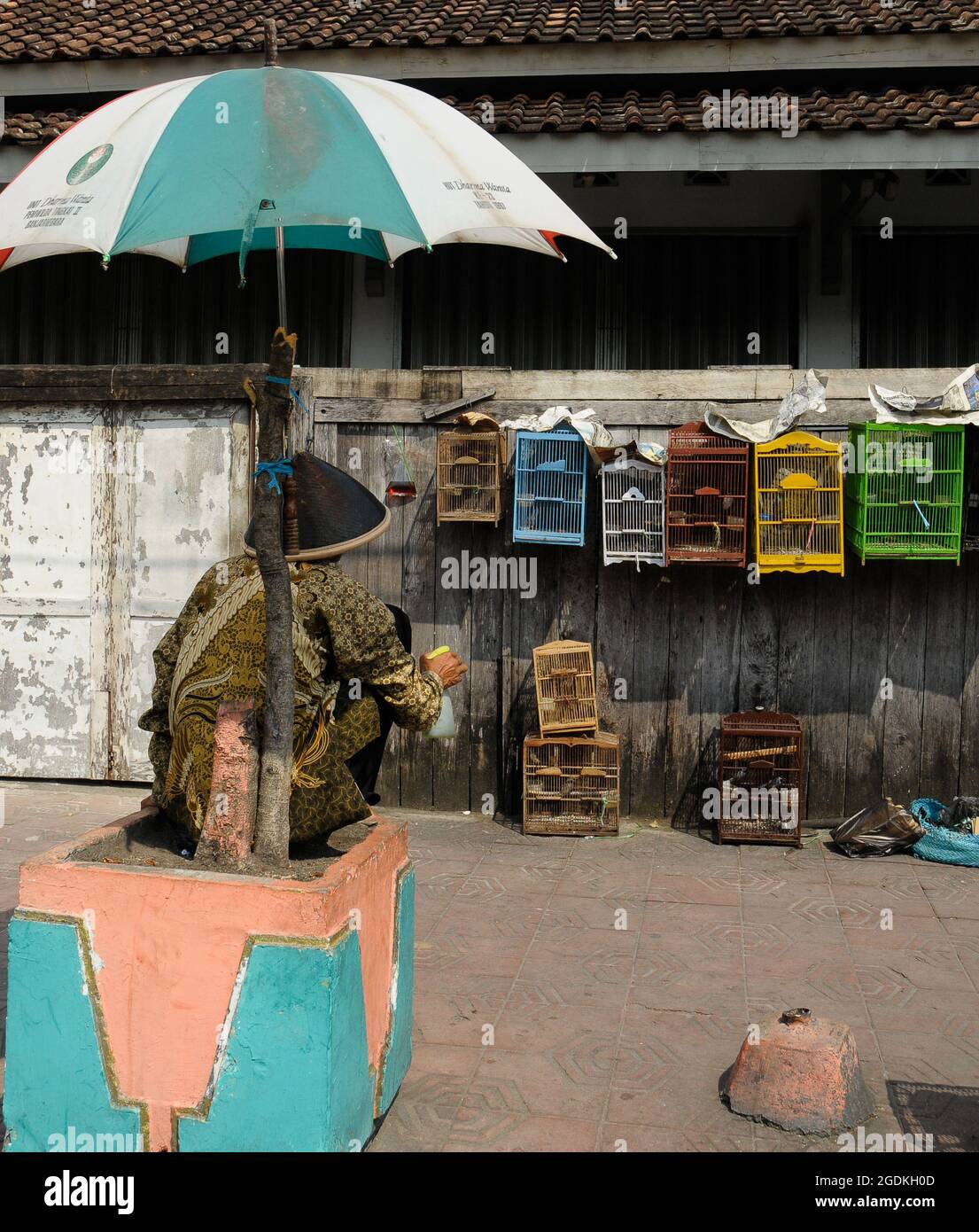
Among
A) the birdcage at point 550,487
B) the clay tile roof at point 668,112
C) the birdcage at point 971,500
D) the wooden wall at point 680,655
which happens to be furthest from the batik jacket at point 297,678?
the clay tile roof at point 668,112

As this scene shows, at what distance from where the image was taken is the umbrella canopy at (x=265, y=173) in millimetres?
3092

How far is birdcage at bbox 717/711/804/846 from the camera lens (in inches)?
281

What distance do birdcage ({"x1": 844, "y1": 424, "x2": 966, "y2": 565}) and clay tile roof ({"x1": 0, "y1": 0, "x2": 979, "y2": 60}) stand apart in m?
4.00

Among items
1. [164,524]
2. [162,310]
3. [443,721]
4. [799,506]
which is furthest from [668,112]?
[443,721]

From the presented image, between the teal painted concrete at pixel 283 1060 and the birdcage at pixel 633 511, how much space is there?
419 centimetres

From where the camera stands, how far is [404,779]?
7773mm

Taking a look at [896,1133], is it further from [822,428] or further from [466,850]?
[822,428]

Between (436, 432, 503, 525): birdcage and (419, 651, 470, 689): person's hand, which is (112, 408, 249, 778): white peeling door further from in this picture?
(419, 651, 470, 689): person's hand

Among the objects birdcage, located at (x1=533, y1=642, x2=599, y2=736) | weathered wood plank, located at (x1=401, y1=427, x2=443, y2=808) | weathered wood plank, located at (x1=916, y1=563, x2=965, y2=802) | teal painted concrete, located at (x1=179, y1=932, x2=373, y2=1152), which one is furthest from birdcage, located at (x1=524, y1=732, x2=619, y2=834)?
teal painted concrete, located at (x1=179, y1=932, x2=373, y2=1152)

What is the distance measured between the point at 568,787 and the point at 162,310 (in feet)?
18.3

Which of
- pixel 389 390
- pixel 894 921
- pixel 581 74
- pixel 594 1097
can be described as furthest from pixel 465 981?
pixel 581 74

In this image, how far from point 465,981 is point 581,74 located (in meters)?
7.18

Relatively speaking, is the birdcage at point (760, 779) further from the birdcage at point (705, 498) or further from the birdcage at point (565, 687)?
the birdcage at point (705, 498)

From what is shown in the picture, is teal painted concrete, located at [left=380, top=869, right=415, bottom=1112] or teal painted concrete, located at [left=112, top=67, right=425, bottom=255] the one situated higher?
teal painted concrete, located at [left=112, top=67, right=425, bottom=255]
